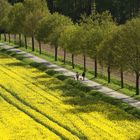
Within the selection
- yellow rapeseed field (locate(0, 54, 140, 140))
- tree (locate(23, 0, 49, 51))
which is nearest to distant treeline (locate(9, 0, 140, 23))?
tree (locate(23, 0, 49, 51))

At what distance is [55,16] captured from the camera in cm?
9731

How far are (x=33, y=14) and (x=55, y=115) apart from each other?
6096 centimetres

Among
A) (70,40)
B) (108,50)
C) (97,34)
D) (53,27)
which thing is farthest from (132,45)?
(53,27)

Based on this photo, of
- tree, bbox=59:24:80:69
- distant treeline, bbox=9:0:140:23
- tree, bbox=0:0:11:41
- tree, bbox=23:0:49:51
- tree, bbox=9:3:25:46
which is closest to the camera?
tree, bbox=59:24:80:69

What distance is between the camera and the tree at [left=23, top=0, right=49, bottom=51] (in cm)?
10900

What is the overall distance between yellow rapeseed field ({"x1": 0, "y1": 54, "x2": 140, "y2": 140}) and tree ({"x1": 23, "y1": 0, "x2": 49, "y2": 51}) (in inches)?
1446

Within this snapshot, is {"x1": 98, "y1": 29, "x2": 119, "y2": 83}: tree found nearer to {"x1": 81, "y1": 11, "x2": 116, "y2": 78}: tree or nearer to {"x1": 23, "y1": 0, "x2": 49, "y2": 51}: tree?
{"x1": 81, "y1": 11, "x2": 116, "y2": 78}: tree

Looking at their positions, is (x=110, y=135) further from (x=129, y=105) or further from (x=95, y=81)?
(x=95, y=81)

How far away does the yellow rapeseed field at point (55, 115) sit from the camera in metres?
46.2

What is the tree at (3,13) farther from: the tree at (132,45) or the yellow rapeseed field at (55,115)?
the tree at (132,45)

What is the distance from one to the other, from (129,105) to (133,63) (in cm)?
697

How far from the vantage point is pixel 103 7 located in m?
144

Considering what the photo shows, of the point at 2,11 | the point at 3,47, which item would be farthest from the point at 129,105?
the point at 2,11

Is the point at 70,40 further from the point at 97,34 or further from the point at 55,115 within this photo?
the point at 55,115
